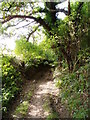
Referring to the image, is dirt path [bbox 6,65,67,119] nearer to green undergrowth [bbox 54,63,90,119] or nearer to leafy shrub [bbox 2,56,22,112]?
leafy shrub [bbox 2,56,22,112]

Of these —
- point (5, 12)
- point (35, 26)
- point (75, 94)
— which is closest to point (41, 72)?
point (35, 26)

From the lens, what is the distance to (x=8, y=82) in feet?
20.1

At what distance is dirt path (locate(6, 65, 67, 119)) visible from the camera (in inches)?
174

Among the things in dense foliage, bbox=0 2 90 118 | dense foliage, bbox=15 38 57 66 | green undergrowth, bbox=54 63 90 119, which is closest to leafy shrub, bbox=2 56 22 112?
dense foliage, bbox=0 2 90 118

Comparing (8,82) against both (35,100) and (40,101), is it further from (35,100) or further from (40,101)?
(40,101)

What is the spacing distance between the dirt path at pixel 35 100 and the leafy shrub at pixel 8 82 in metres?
0.25

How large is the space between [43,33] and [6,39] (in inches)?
65.2

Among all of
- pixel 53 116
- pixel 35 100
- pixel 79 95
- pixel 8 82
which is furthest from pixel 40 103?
pixel 79 95

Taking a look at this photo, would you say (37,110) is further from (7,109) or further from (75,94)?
(75,94)

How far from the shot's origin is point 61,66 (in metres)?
6.89

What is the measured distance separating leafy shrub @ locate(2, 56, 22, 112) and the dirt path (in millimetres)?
254

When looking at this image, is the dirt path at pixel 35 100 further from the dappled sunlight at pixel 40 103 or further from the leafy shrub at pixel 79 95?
the leafy shrub at pixel 79 95

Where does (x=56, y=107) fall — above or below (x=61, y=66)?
below

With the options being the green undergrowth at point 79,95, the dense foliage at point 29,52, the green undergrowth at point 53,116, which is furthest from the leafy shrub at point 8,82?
the green undergrowth at point 79,95
